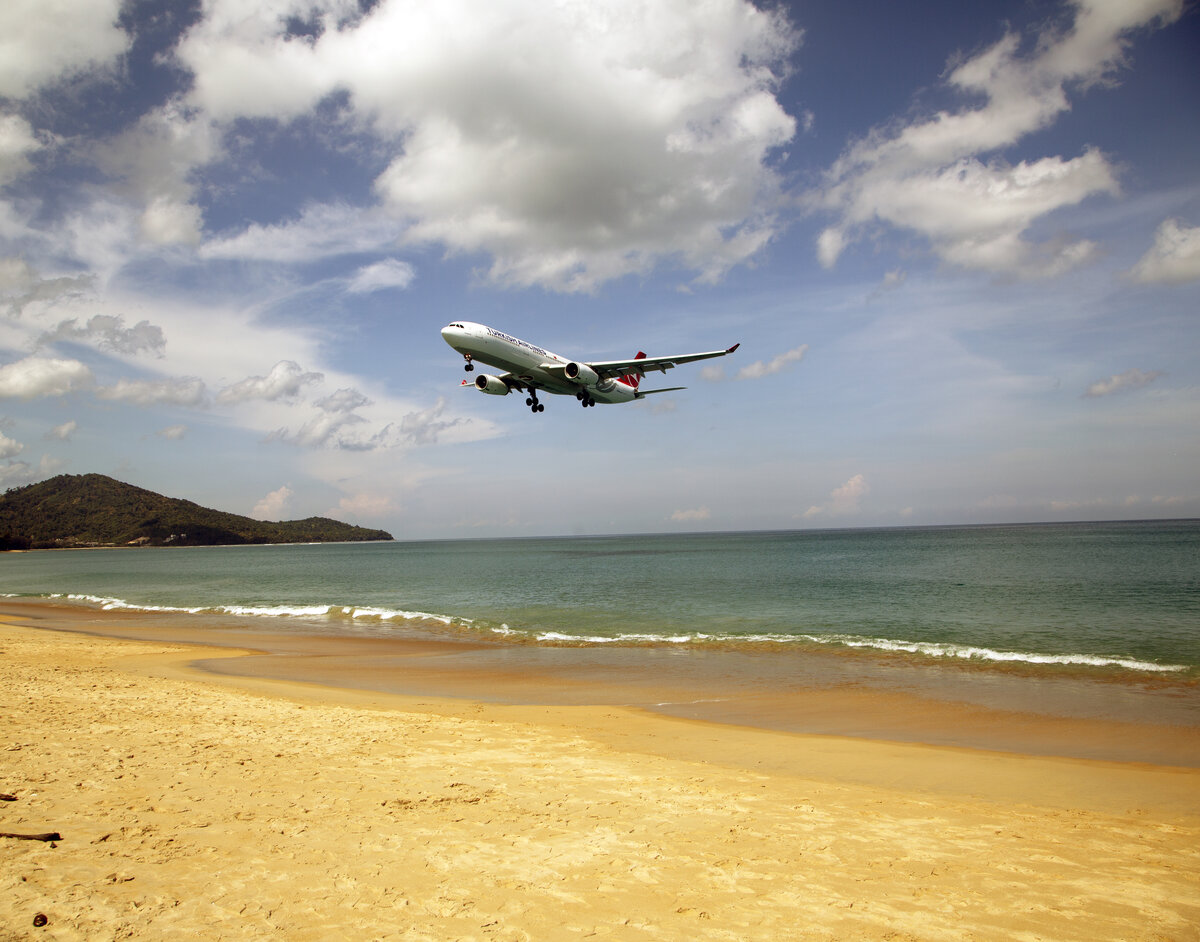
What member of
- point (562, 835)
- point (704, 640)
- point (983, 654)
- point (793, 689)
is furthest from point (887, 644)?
point (562, 835)

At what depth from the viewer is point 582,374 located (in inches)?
1207

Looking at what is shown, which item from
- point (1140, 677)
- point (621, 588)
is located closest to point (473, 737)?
point (1140, 677)

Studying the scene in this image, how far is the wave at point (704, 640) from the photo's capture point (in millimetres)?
19016

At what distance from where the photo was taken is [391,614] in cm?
3331

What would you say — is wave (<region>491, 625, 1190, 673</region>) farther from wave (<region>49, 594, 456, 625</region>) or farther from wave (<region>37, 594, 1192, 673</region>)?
wave (<region>49, 594, 456, 625</region>)

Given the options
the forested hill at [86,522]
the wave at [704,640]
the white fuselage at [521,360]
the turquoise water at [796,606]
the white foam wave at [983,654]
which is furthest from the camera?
the forested hill at [86,522]

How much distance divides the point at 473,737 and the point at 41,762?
5882mm

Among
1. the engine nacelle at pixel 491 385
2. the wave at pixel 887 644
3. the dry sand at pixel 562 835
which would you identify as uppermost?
the engine nacelle at pixel 491 385

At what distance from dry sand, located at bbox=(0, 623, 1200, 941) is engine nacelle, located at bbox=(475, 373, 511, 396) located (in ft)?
72.7

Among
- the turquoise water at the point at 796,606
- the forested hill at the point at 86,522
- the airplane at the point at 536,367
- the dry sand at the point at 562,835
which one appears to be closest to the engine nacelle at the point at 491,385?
the airplane at the point at 536,367

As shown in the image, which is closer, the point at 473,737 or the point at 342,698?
the point at 473,737

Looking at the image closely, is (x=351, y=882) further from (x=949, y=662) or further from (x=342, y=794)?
(x=949, y=662)

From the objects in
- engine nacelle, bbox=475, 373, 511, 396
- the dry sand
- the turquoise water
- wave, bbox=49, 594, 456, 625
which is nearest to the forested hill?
the turquoise water

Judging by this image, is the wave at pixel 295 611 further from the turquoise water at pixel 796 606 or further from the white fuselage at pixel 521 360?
the white fuselage at pixel 521 360
